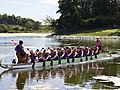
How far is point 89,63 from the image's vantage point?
33.9m

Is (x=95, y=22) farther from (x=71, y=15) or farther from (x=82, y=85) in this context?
(x=82, y=85)

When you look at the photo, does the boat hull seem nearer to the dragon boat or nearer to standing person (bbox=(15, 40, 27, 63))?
the dragon boat

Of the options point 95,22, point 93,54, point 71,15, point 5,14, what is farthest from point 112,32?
point 5,14

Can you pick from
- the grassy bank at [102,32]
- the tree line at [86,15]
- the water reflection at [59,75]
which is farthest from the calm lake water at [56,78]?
the tree line at [86,15]

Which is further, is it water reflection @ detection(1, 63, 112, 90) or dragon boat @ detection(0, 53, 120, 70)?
dragon boat @ detection(0, 53, 120, 70)

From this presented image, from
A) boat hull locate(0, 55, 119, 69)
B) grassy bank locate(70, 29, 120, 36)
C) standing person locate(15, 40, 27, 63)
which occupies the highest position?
grassy bank locate(70, 29, 120, 36)

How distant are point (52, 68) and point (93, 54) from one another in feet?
29.9

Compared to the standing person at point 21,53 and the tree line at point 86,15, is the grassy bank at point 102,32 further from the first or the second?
the standing person at point 21,53

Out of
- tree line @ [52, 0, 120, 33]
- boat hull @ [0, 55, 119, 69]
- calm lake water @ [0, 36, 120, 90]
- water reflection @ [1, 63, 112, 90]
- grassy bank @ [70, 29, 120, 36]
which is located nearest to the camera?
calm lake water @ [0, 36, 120, 90]

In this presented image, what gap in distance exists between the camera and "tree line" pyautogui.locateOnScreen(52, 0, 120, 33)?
101 metres

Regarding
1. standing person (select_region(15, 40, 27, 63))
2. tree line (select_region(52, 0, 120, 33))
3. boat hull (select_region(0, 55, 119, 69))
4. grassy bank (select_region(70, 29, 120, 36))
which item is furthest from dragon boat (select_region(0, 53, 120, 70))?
tree line (select_region(52, 0, 120, 33))

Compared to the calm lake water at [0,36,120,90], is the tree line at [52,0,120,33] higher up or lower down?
higher up

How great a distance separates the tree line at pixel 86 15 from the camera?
10094 centimetres

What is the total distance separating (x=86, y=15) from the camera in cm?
10800
